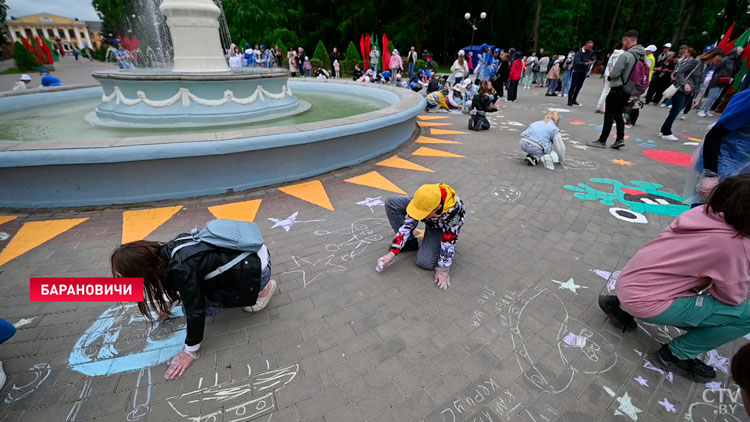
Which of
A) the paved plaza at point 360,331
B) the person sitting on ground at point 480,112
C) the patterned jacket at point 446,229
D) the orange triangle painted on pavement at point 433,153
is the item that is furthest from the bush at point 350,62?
the patterned jacket at point 446,229

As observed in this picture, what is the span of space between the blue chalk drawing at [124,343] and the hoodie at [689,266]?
3.39 m

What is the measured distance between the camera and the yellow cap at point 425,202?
109 inches

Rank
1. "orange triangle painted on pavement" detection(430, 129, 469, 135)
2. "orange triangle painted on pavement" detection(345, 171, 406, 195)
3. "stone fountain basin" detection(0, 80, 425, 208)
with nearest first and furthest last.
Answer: "stone fountain basin" detection(0, 80, 425, 208), "orange triangle painted on pavement" detection(345, 171, 406, 195), "orange triangle painted on pavement" detection(430, 129, 469, 135)

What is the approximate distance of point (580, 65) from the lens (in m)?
11.4

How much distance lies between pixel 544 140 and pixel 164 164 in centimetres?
632

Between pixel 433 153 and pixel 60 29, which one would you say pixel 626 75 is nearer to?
pixel 433 153

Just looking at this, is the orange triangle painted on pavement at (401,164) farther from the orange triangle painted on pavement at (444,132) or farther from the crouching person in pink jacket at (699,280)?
the crouching person in pink jacket at (699,280)

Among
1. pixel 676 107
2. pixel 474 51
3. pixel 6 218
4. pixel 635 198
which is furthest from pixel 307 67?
pixel 635 198

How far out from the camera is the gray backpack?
2264mm

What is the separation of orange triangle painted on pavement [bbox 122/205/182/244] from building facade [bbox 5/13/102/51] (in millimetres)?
139176

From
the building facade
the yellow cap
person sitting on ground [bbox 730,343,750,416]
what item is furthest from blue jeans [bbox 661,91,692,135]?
the building facade

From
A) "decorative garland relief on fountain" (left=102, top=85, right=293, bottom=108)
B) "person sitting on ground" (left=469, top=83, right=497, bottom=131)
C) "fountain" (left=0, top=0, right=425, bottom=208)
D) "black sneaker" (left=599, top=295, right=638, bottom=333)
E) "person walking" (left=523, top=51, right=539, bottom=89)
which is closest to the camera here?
"black sneaker" (left=599, top=295, right=638, bottom=333)

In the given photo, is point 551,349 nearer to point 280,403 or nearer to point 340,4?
point 280,403

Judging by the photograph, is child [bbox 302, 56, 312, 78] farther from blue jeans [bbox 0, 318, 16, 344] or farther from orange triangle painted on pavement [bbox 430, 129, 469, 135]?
blue jeans [bbox 0, 318, 16, 344]
